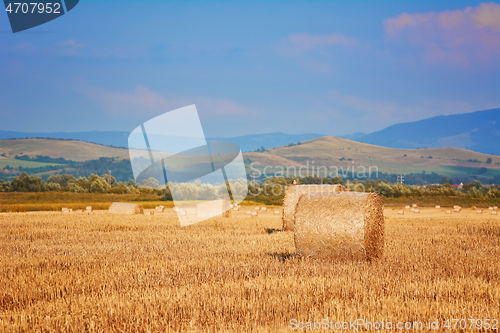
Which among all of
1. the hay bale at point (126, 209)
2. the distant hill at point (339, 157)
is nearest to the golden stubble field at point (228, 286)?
the hay bale at point (126, 209)

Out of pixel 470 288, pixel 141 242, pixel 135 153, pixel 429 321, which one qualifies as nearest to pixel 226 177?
pixel 135 153

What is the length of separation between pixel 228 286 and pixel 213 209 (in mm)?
16704

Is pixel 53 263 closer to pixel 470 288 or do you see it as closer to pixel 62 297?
pixel 62 297

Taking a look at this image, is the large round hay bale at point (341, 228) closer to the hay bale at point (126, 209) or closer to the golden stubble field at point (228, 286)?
the golden stubble field at point (228, 286)

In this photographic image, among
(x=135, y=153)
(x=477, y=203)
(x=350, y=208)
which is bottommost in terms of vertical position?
(x=477, y=203)

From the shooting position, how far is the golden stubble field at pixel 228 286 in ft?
16.0

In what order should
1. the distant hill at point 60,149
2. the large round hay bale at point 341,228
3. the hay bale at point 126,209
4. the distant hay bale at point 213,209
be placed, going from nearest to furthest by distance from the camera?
the large round hay bale at point 341,228 < the distant hay bale at point 213,209 < the hay bale at point 126,209 < the distant hill at point 60,149

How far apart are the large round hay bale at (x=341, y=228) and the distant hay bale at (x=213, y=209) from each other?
520 inches

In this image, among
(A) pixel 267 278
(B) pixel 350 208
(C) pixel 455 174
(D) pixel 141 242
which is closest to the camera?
(A) pixel 267 278

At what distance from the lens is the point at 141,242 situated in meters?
11.6

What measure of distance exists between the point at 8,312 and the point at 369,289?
467 centimetres

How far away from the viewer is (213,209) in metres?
22.8

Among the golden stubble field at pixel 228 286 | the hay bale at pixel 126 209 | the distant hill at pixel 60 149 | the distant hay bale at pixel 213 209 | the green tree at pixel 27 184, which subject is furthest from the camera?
the distant hill at pixel 60 149

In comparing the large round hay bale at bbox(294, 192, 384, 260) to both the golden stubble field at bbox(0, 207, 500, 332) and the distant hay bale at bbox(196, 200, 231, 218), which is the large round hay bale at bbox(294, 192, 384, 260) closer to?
the golden stubble field at bbox(0, 207, 500, 332)
